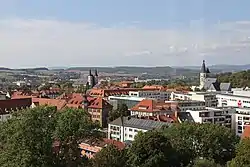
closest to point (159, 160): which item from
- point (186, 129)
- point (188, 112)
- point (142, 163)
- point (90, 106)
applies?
point (142, 163)

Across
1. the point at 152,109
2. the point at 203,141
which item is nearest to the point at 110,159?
the point at 203,141

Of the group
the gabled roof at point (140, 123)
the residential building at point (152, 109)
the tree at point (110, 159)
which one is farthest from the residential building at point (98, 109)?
the tree at point (110, 159)

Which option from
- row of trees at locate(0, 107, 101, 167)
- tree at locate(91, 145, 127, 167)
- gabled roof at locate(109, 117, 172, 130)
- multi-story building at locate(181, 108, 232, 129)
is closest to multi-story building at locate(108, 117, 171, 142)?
gabled roof at locate(109, 117, 172, 130)

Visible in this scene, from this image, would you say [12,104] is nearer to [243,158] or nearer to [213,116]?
[213,116]

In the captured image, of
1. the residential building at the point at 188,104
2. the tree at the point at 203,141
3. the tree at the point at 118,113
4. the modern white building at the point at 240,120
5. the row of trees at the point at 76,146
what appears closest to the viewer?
the row of trees at the point at 76,146

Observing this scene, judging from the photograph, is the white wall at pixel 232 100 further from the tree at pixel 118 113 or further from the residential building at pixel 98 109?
the residential building at pixel 98 109

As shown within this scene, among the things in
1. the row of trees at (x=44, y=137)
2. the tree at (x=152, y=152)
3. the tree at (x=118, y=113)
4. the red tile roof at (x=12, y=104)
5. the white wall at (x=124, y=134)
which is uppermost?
the row of trees at (x=44, y=137)
